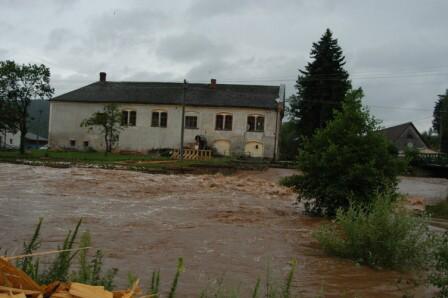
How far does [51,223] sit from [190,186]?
1364 cm

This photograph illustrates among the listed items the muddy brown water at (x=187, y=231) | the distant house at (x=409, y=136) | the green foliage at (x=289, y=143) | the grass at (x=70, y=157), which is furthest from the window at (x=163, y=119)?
the distant house at (x=409, y=136)

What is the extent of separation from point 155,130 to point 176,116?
107 inches

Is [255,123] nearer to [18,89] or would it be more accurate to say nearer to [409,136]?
[18,89]

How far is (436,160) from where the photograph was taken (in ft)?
180

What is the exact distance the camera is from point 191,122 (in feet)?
190

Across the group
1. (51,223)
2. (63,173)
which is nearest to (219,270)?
(51,223)

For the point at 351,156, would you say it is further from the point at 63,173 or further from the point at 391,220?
the point at 63,173

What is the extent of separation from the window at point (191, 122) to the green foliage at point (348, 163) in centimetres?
4131

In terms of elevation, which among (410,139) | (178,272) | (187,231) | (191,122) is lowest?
(187,231)

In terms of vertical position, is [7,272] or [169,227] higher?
[7,272]

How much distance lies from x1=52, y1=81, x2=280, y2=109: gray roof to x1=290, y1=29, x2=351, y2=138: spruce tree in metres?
3.42

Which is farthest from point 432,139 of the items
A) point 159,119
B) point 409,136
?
point 159,119

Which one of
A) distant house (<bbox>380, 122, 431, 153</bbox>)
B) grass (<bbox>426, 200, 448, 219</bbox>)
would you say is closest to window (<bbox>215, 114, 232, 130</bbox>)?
grass (<bbox>426, 200, 448, 219</bbox>)

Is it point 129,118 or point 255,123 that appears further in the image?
point 129,118
